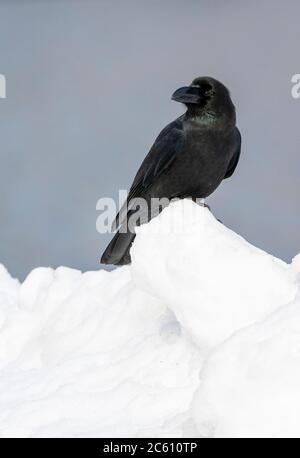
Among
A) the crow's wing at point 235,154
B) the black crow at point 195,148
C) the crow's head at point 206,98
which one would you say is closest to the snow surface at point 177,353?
the black crow at point 195,148

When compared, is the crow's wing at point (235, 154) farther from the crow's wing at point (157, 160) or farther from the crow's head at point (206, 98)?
the crow's wing at point (157, 160)

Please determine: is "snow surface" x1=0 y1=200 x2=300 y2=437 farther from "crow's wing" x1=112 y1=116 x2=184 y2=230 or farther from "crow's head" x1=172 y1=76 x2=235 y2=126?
"crow's head" x1=172 y1=76 x2=235 y2=126

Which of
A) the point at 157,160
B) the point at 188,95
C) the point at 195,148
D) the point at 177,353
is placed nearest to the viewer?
the point at 177,353

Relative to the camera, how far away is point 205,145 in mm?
9125

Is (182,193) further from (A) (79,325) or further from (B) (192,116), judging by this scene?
(A) (79,325)

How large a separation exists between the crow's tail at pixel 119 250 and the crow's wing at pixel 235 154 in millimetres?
1634

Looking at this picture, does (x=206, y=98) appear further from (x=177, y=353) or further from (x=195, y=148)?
(x=177, y=353)

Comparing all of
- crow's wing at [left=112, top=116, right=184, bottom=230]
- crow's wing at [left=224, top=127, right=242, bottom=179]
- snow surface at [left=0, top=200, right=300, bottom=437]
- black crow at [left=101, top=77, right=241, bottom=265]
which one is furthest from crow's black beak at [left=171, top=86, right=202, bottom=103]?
snow surface at [left=0, top=200, right=300, bottom=437]

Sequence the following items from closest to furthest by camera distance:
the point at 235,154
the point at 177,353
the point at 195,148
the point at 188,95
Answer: the point at 177,353
the point at 195,148
the point at 188,95
the point at 235,154

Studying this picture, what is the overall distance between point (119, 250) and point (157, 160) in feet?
3.77

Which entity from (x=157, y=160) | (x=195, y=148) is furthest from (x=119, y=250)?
(x=195, y=148)

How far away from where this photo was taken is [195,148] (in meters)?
9.13

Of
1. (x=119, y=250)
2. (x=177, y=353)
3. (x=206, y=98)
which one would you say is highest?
(x=206, y=98)
